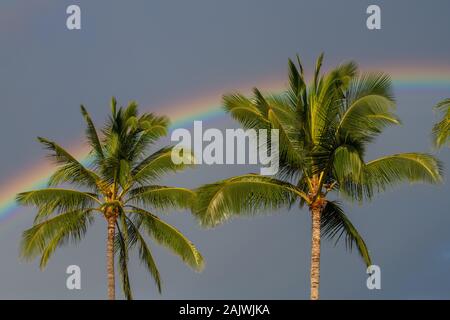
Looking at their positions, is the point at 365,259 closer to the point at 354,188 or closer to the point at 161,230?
the point at 354,188

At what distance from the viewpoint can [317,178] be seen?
110 feet

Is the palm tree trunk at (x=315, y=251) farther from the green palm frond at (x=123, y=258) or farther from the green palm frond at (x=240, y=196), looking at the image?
the green palm frond at (x=123, y=258)

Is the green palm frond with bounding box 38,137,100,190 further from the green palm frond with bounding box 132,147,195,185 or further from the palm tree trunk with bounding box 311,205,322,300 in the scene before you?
the palm tree trunk with bounding box 311,205,322,300

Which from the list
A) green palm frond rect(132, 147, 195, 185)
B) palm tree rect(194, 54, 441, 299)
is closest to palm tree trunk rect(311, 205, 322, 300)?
palm tree rect(194, 54, 441, 299)

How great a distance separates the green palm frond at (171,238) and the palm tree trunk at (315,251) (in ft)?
16.0

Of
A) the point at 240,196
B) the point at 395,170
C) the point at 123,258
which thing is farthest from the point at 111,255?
the point at 395,170

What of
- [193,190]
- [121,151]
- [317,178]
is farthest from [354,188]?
[121,151]

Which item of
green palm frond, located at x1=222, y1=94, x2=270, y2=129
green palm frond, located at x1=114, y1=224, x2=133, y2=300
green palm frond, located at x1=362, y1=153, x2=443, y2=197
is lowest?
green palm frond, located at x1=114, y1=224, x2=133, y2=300

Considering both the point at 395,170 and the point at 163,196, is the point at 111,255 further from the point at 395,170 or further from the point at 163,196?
the point at 395,170

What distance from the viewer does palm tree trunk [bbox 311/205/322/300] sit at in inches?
1310

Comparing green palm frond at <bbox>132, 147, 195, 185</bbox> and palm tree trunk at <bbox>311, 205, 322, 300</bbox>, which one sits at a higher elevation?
green palm frond at <bbox>132, 147, 195, 185</bbox>

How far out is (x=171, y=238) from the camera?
3772 centimetres

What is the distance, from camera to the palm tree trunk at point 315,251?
33281 mm
